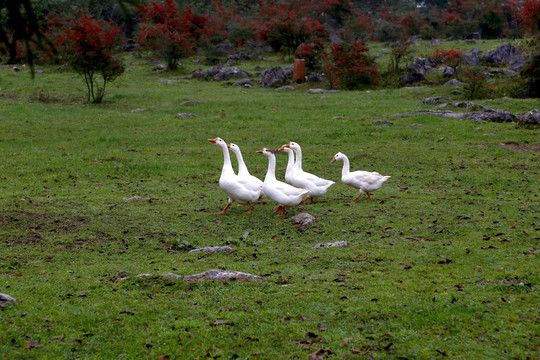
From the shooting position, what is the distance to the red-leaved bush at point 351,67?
97.9 feet

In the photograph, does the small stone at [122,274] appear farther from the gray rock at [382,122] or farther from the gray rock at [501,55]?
the gray rock at [501,55]

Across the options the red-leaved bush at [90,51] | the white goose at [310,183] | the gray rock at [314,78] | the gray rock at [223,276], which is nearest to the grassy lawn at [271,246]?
the gray rock at [223,276]

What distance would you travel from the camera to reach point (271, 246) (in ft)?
32.5

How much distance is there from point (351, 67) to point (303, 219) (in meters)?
20.3

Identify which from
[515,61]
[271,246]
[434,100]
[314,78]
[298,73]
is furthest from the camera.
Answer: [298,73]

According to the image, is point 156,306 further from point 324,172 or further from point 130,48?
point 130,48

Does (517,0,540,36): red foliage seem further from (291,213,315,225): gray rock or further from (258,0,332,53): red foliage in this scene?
(291,213,315,225): gray rock

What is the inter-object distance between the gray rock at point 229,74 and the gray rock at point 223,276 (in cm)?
2729

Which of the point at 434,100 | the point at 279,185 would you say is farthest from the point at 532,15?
the point at 279,185

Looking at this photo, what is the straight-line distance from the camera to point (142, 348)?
6.05m

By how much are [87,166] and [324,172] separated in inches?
273

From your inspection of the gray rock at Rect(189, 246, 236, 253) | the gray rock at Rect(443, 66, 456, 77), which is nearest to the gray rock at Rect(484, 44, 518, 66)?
the gray rock at Rect(443, 66, 456, 77)

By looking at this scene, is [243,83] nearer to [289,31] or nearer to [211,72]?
[211,72]

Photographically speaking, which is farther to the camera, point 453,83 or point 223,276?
point 453,83
